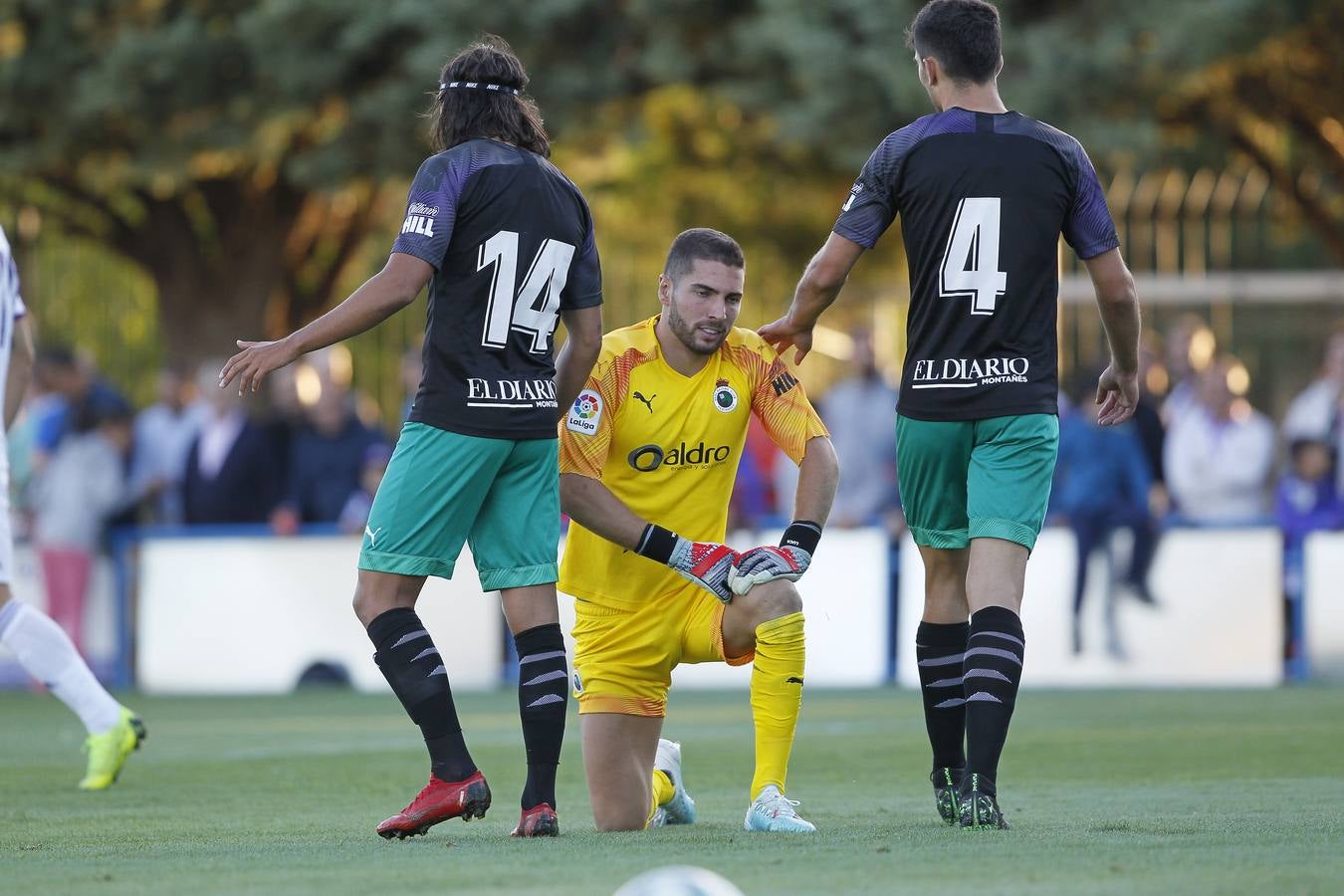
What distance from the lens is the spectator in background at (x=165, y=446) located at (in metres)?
16.9

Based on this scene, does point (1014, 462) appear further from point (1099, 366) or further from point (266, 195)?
point (266, 195)

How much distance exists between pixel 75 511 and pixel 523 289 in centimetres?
1049

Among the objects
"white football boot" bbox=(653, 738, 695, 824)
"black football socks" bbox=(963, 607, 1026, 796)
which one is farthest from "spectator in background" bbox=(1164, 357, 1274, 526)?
"black football socks" bbox=(963, 607, 1026, 796)

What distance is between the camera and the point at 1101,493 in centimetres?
1469

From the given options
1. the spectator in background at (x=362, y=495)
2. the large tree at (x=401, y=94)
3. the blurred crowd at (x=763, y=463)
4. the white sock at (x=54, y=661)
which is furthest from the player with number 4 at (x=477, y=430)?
the large tree at (x=401, y=94)

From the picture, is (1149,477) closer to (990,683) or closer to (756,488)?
(756,488)

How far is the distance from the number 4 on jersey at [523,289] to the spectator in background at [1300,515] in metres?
9.30

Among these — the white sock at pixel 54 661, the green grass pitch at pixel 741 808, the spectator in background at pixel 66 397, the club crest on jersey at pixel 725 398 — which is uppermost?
the spectator in background at pixel 66 397

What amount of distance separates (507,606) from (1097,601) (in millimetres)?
8929

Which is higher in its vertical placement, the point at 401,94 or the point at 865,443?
the point at 401,94

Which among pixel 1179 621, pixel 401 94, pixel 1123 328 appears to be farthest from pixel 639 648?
pixel 401 94

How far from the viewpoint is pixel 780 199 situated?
25734 millimetres

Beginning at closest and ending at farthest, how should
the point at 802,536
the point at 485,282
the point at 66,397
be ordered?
the point at 485,282 < the point at 802,536 < the point at 66,397

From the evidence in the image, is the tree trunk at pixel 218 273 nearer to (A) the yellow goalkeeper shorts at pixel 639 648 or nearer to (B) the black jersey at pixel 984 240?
(A) the yellow goalkeeper shorts at pixel 639 648
